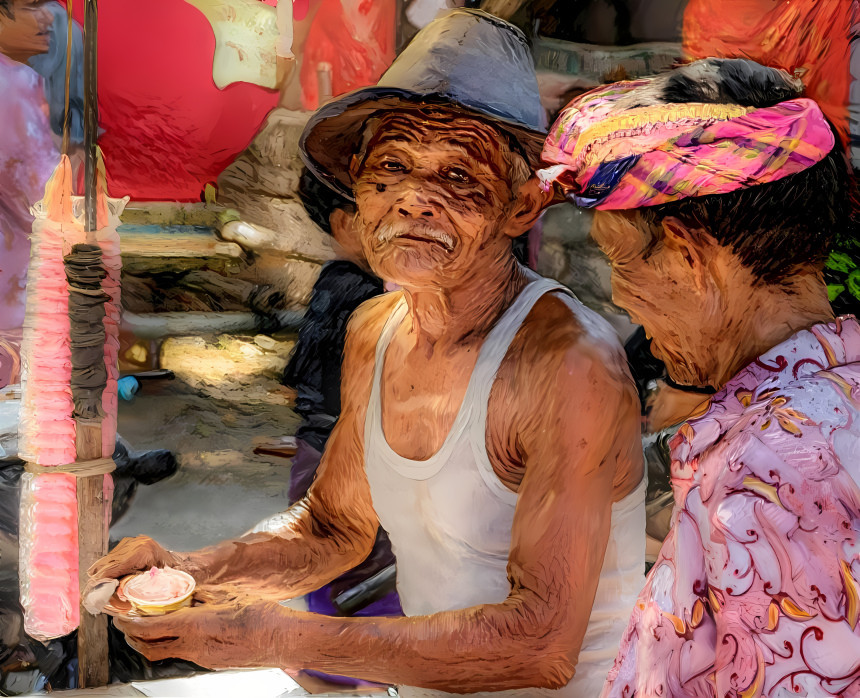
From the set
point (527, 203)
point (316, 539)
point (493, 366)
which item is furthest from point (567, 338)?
point (316, 539)

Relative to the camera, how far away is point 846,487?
77 cm

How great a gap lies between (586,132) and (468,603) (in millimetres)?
844

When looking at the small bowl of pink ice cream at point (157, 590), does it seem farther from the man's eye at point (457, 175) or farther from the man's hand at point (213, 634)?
the man's eye at point (457, 175)

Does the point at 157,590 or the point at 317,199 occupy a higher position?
the point at 317,199

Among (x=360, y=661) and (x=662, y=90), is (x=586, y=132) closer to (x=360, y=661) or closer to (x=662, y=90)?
(x=662, y=90)

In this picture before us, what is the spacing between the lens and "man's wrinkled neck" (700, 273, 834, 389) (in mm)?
935

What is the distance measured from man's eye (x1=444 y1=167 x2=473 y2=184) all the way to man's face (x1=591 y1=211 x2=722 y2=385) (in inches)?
14.0

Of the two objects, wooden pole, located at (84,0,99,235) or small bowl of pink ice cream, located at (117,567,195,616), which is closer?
small bowl of pink ice cream, located at (117,567,195,616)

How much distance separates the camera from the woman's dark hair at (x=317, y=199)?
5.98 ft

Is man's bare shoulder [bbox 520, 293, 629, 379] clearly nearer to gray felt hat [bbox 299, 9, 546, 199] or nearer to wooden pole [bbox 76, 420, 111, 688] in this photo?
gray felt hat [bbox 299, 9, 546, 199]

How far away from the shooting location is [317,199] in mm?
1826

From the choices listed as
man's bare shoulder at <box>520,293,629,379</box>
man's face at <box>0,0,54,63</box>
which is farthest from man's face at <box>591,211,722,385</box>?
man's face at <box>0,0,54,63</box>

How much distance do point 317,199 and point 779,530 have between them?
1.32 m

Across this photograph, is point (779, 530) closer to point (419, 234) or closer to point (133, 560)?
point (419, 234)
